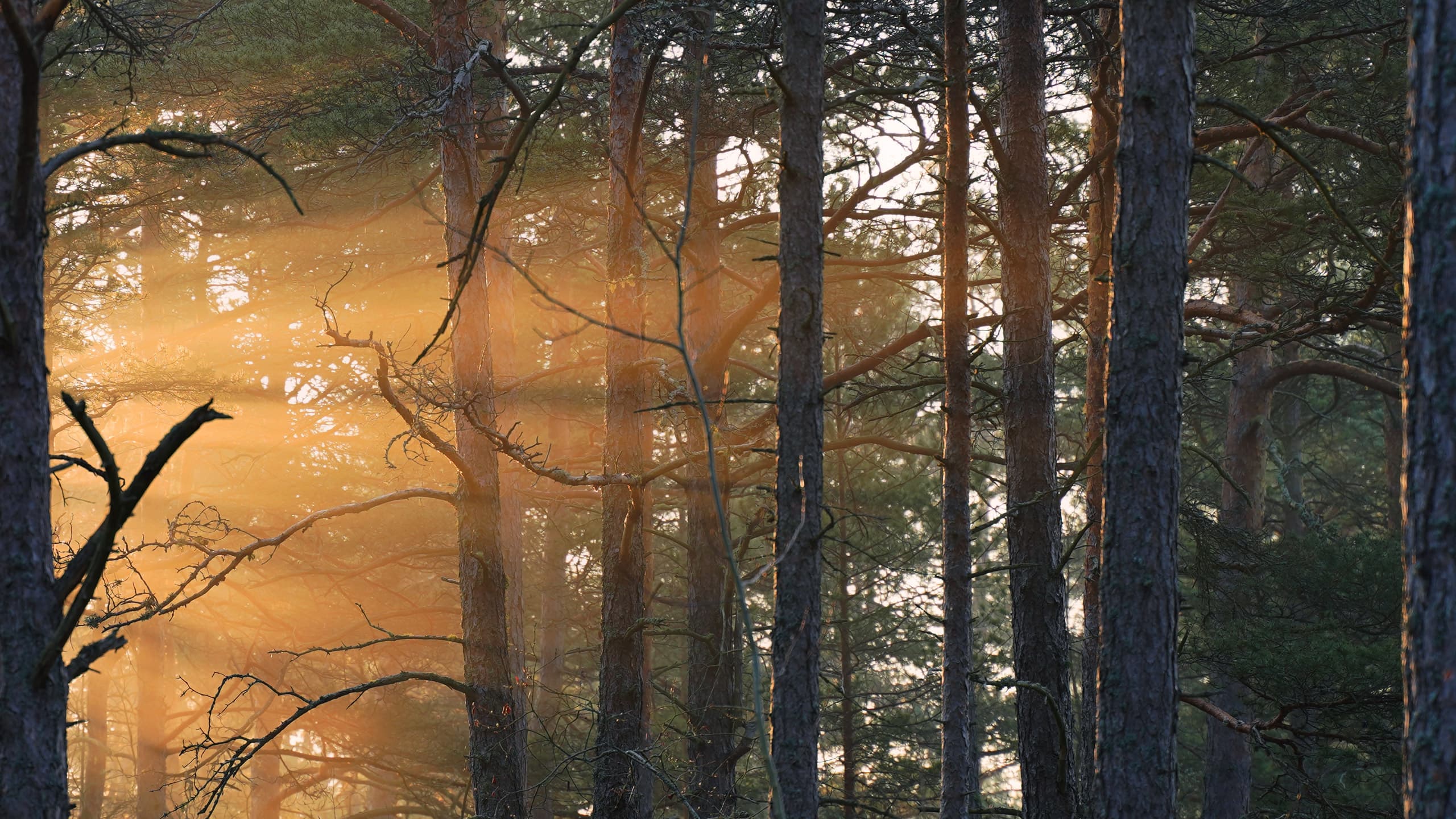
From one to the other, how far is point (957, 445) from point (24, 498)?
5466 mm

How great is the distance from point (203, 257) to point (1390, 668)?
1946 cm

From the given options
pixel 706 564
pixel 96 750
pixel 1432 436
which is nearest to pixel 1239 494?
pixel 706 564

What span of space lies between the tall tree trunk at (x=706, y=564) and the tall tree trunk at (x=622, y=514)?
5.73 feet

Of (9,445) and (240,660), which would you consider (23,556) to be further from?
(240,660)

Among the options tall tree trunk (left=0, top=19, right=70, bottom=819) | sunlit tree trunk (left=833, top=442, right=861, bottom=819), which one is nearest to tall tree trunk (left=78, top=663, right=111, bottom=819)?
sunlit tree trunk (left=833, top=442, right=861, bottom=819)

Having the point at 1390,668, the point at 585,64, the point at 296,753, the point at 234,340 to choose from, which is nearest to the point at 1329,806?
the point at 1390,668

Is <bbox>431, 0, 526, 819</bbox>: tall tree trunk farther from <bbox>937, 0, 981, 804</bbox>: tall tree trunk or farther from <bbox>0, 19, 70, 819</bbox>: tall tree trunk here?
<bbox>0, 19, 70, 819</bbox>: tall tree trunk

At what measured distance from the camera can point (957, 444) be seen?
23.0 feet

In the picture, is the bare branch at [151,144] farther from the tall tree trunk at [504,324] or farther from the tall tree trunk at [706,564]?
the tall tree trunk at [706,564]

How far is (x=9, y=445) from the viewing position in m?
3.15

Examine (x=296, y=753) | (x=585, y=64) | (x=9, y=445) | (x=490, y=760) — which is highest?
(x=585, y=64)

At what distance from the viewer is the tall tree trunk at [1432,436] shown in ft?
10.9

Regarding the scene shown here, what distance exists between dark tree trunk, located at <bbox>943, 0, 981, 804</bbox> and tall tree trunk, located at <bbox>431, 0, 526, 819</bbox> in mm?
3845

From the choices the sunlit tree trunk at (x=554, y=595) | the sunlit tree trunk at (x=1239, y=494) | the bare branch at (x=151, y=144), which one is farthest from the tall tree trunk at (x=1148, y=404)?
the sunlit tree trunk at (x=554, y=595)
